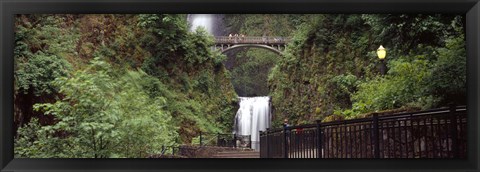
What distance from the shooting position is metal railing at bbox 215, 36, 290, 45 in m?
10.5

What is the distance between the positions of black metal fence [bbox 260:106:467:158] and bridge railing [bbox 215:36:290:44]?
418 centimetres

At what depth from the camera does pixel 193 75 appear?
40.0 feet

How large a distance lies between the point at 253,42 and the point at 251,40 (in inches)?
2.6

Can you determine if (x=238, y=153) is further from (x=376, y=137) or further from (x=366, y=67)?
(x=376, y=137)

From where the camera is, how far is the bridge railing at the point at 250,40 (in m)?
10.5

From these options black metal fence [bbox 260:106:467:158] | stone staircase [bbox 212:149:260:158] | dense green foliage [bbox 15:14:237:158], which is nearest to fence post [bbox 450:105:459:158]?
black metal fence [bbox 260:106:467:158]

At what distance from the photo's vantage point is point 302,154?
6020 millimetres

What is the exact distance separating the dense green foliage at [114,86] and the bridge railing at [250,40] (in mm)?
379

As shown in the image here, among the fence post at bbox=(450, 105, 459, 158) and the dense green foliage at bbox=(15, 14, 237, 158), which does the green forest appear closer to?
the dense green foliage at bbox=(15, 14, 237, 158)

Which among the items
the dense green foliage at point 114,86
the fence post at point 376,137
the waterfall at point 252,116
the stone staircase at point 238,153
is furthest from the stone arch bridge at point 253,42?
the fence post at point 376,137

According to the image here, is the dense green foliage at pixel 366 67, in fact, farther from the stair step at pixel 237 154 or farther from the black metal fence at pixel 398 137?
the stair step at pixel 237 154

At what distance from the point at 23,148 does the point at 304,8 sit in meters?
3.40
